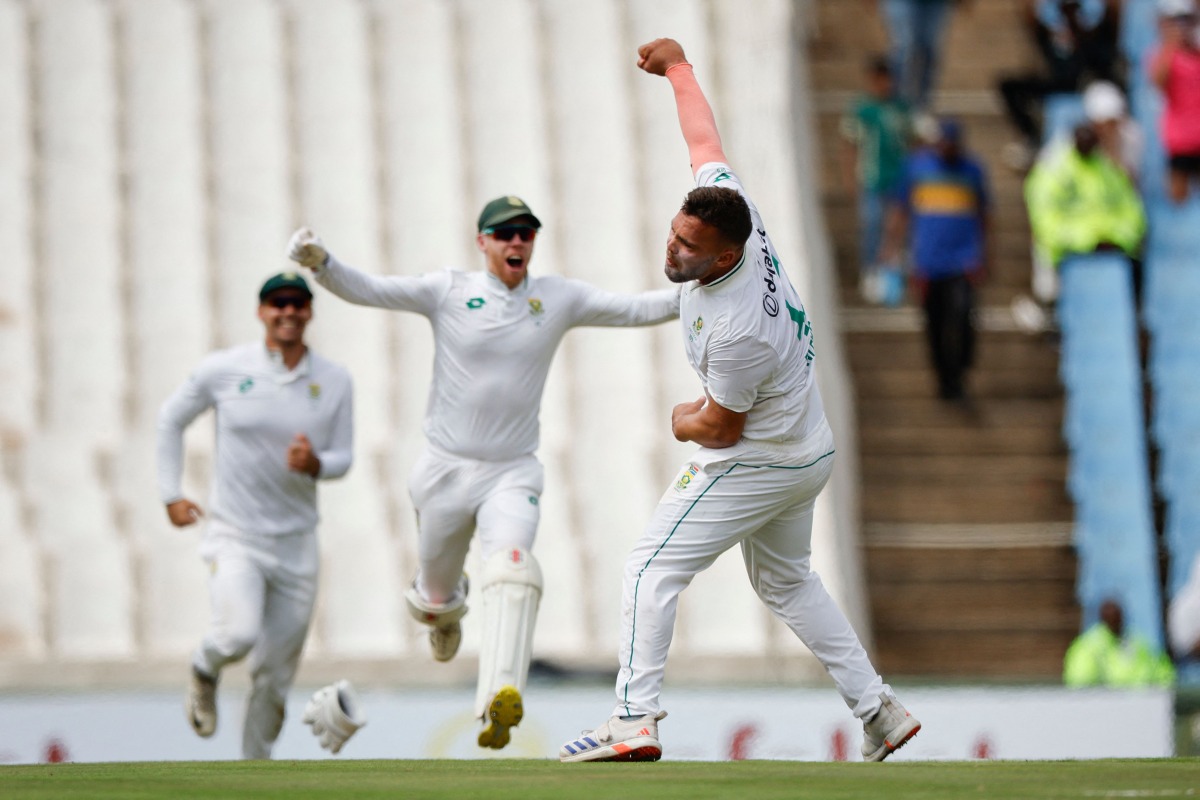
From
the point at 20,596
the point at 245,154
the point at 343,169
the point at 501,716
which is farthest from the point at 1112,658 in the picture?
the point at 245,154

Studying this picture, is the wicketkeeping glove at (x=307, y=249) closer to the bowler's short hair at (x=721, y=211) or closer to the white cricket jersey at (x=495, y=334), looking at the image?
the white cricket jersey at (x=495, y=334)

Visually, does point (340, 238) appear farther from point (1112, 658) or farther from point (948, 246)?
point (1112, 658)

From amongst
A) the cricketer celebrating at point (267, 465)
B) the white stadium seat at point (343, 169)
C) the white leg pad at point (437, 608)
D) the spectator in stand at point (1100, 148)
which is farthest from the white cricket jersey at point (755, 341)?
the spectator in stand at point (1100, 148)

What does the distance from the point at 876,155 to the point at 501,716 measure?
33.0 ft

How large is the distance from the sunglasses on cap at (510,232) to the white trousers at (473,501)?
977 millimetres

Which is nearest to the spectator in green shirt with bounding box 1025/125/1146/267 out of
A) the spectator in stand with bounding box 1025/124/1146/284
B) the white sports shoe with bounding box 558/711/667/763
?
the spectator in stand with bounding box 1025/124/1146/284

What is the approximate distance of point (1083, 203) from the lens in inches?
653

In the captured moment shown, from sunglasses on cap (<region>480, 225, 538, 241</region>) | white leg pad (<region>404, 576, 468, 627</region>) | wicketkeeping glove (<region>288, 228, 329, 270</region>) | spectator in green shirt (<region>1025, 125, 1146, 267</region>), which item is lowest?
white leg pad (<region>404, 576, 468, 627</region>)

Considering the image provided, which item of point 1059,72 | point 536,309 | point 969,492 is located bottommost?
point 969,492

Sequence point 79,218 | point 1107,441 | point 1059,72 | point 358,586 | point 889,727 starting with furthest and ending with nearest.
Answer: point 1059,72 < point 79,218 < point 1107,441 < point 358,586 < point 889,727

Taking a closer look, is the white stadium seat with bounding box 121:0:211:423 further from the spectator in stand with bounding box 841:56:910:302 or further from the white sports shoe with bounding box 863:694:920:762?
the white sports shoe with bounding box 863:694:920:762

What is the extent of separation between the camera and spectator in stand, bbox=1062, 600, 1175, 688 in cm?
1406

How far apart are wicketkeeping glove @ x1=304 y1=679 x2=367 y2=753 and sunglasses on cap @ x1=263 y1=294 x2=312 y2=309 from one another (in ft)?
6.04

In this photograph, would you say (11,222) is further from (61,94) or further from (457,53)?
(457,53)
